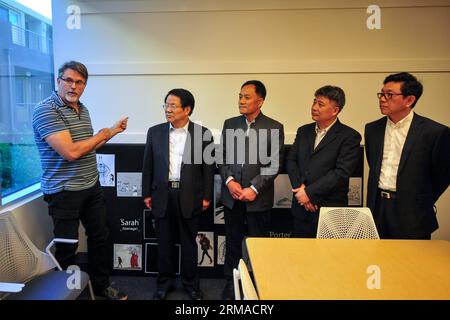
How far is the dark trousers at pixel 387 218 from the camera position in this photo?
216 cm

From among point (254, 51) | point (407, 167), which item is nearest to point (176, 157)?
point (254, 51)

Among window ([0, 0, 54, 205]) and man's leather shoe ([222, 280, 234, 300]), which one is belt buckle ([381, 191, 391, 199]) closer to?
man's leather shoe ([222, 280, 234, 300])

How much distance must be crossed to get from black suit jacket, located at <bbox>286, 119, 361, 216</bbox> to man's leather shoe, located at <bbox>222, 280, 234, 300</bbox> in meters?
0.92

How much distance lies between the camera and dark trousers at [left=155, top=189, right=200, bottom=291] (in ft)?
8.34

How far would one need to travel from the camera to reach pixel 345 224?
2.05 m

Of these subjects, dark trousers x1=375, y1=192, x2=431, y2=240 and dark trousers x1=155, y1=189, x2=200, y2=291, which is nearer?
dark trousers x1=375, y1=192, x2=431, y2=240

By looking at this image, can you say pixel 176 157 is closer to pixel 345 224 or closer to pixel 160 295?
pixel 160 295

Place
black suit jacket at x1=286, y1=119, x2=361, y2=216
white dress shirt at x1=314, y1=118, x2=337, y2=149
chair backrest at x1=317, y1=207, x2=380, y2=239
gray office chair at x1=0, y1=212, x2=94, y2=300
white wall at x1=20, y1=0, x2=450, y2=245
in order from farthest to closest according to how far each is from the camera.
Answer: white wall at x1=20, y1=0, x2=450, y2=245 < white dress shirt at x1=314, y1=118, x2=337, y2=149 < black suit jacket at x1=286, y1=119, x2=361, y2=216 < chair backrest at x1=317, y1=207, x2=380, y2=239 < gray office chair at x1=0, y1=212, x2=94, y2=300

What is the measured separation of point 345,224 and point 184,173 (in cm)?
128

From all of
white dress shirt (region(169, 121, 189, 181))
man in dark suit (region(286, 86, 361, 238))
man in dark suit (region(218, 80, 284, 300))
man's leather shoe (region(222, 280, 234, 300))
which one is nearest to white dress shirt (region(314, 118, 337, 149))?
man in dark suit (region(286, 86, 361, 238))

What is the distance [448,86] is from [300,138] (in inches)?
72.7

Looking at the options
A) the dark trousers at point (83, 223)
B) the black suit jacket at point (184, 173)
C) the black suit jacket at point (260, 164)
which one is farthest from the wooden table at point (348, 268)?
the dark trousers at point (83, 223)

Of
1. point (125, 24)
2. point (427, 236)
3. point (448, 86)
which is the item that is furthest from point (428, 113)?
point (125, 24)

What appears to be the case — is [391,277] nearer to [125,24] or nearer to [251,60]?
[251,60]
